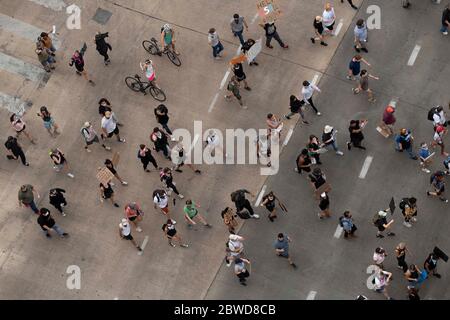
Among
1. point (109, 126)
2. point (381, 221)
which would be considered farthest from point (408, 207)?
point (109, 126)

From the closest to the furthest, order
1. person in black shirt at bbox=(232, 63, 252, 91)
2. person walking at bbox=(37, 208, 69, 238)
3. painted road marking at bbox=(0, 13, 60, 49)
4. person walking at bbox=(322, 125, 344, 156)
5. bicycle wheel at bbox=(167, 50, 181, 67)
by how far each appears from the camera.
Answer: person walking at bbox=(37, 208, 69, 238) < person walking at bbox=(322, 125, 344, 156) < person in black shirt at bbox=(232, 63, 252, 91) < bicycle wheel at bbox=(167, 50, 181, 67) < painted road marking at bbox=(0, 13, 60, 49)

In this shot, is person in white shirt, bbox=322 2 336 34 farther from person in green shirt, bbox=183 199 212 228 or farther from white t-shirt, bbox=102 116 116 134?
white t-shirt, bbox=102 116 116 134

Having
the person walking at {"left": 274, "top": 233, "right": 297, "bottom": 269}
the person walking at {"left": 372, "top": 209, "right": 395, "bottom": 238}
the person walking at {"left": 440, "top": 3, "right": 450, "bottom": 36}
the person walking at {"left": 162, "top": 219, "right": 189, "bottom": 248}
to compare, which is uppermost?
the person walking at {"left": 440, "top": 3, "right": 450, "bottom": 36}

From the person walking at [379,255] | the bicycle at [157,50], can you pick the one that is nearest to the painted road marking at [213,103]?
the bicycle at [157,50]

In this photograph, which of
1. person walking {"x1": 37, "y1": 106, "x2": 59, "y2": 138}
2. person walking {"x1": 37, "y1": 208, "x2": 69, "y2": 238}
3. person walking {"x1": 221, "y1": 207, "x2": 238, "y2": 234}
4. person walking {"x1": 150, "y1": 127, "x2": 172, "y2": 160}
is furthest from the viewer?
person walking {"x1": 37, "y1": 106, "x2": 59, "y2": 138}

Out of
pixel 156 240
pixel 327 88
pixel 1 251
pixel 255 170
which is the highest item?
pixel 327 88

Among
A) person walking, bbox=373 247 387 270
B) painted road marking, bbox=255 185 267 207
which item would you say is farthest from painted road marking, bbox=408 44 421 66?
person walking, bbox=373 247 387 270

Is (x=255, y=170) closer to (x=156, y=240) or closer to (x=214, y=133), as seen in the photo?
(x=214, y=133)


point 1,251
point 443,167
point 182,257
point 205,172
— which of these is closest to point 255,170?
point 205,172
